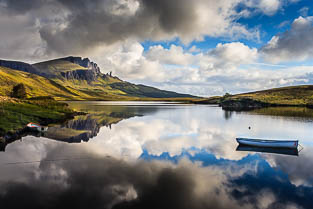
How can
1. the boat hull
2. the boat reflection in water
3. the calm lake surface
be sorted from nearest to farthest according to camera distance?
1. the calm lake surface
2. the boat reflection in water
3. the boat hull

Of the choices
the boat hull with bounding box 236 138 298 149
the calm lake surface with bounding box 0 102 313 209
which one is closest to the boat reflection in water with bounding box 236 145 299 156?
the boat hull with bounding box 236 138 298 149

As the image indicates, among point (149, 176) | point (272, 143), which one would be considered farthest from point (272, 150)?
point (149, 176)

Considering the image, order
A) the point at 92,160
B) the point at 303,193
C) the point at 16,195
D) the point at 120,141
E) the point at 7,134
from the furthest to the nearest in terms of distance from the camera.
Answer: the point at 120,141 < the point at 7,134 < the point at 92,160 < the point at 303,193 < the point at 16,195

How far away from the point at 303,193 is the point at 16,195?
2602 cm

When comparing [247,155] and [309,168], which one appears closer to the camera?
[309,168]

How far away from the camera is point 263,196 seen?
57.8 ft

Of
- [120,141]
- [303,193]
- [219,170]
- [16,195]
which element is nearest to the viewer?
[16,195]

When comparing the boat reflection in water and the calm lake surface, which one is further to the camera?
the boat reflection in water

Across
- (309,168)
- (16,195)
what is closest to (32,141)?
(16,195)

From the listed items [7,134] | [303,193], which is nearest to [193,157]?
[303,193]

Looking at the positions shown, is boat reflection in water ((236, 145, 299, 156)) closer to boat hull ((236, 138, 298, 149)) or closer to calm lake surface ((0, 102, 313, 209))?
boat hull ((236, 138, 298, 149))

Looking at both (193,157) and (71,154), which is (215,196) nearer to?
(193,157)

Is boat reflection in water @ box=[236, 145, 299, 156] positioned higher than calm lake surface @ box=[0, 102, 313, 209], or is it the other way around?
boat reflection in water @ box=[236, 145, 299, 156]

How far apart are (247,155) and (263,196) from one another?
1345 cm
